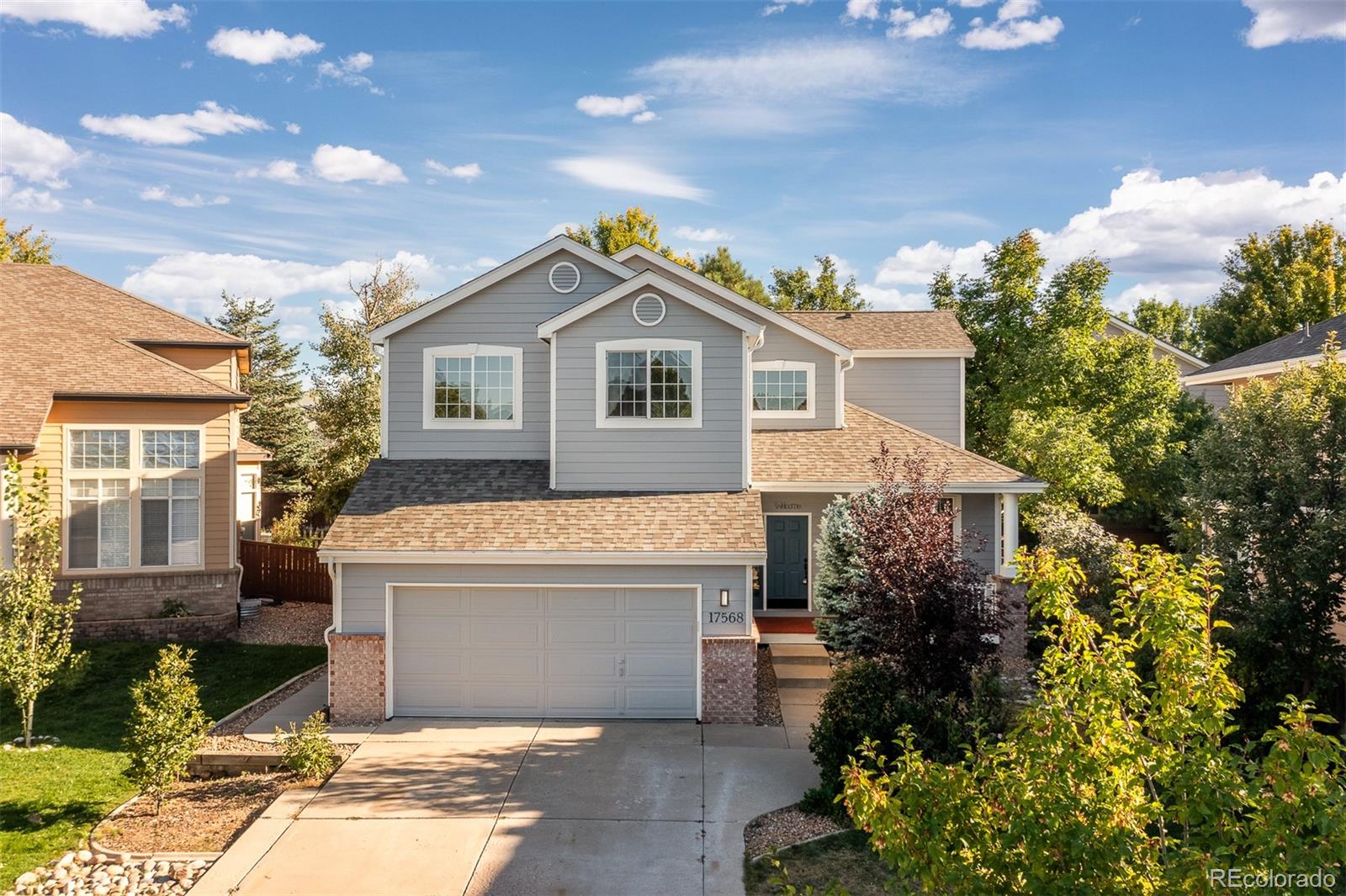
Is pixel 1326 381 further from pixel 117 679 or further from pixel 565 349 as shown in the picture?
pixel 117 679

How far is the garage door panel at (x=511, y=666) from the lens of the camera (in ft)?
43.4

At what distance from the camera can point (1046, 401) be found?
23016 millimetres

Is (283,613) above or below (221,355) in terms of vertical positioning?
below

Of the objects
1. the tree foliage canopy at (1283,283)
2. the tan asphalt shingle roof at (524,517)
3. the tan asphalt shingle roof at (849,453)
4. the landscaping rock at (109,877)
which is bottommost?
the landscaping rock at (109,877)

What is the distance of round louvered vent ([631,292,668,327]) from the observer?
14.3 m

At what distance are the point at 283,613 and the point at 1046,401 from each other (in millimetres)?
20944

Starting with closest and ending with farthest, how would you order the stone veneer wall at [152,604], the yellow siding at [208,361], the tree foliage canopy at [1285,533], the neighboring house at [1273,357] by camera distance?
the tree foliage canopy at [1285,533] < the stone veneer wall at [152,604] < the yellow siding at [208,361] < the neighboring house at [1273,357]

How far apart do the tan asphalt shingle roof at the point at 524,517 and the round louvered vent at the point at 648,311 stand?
9.86 feet

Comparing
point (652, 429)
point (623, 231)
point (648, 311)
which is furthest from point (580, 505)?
point (623, 231)

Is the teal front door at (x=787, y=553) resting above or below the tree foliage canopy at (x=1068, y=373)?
below

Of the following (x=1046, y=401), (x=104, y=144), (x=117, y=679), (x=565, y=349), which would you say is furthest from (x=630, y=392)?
(x=104, y=144)

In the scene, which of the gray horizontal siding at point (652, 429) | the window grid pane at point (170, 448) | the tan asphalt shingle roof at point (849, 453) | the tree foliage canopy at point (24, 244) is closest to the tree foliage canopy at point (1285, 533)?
the tan asphalt shingle roof at point (849, 453)

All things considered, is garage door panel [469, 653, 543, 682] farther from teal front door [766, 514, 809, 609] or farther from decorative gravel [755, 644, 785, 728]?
teal front door [766, 514, 809, 609]

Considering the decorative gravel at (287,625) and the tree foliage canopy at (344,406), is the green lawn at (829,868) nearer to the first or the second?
the decorative gravel at (287,625)
